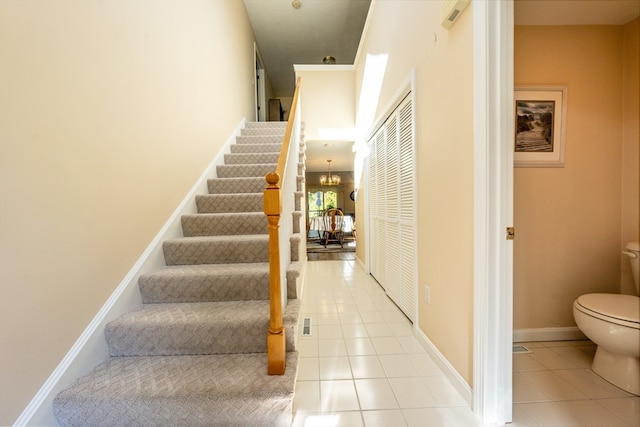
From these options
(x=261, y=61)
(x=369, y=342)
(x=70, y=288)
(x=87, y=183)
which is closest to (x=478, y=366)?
(x=369, y=342)

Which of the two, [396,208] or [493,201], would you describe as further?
[396,208]

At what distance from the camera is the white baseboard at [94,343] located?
45.9 inches

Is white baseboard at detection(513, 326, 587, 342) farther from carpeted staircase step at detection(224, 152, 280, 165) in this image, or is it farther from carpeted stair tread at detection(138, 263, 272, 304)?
carpeted staircase step at detection(224, 152, 280, 165)

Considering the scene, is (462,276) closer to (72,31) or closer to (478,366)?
(478,366)

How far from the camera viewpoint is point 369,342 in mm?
2094

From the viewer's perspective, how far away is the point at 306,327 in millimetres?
2371

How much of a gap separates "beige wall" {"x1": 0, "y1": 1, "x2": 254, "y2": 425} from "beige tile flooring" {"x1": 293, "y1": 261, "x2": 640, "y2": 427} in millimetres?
1241

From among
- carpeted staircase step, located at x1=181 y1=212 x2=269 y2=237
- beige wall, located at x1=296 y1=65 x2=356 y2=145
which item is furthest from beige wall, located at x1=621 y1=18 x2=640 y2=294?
beige wall, located at x1=296 y1=65 x2=356 y2=145

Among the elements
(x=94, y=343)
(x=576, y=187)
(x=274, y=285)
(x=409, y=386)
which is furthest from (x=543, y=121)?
(x=94, y=343)

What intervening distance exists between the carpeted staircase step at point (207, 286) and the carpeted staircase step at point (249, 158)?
186 centimetres

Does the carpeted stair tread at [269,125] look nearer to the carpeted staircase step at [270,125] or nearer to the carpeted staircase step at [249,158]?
the carpeted staircase step at [270,125]

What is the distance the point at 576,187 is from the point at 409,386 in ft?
6.29

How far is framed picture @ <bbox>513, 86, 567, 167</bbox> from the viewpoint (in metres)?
2.04

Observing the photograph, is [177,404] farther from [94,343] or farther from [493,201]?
[493,201]
